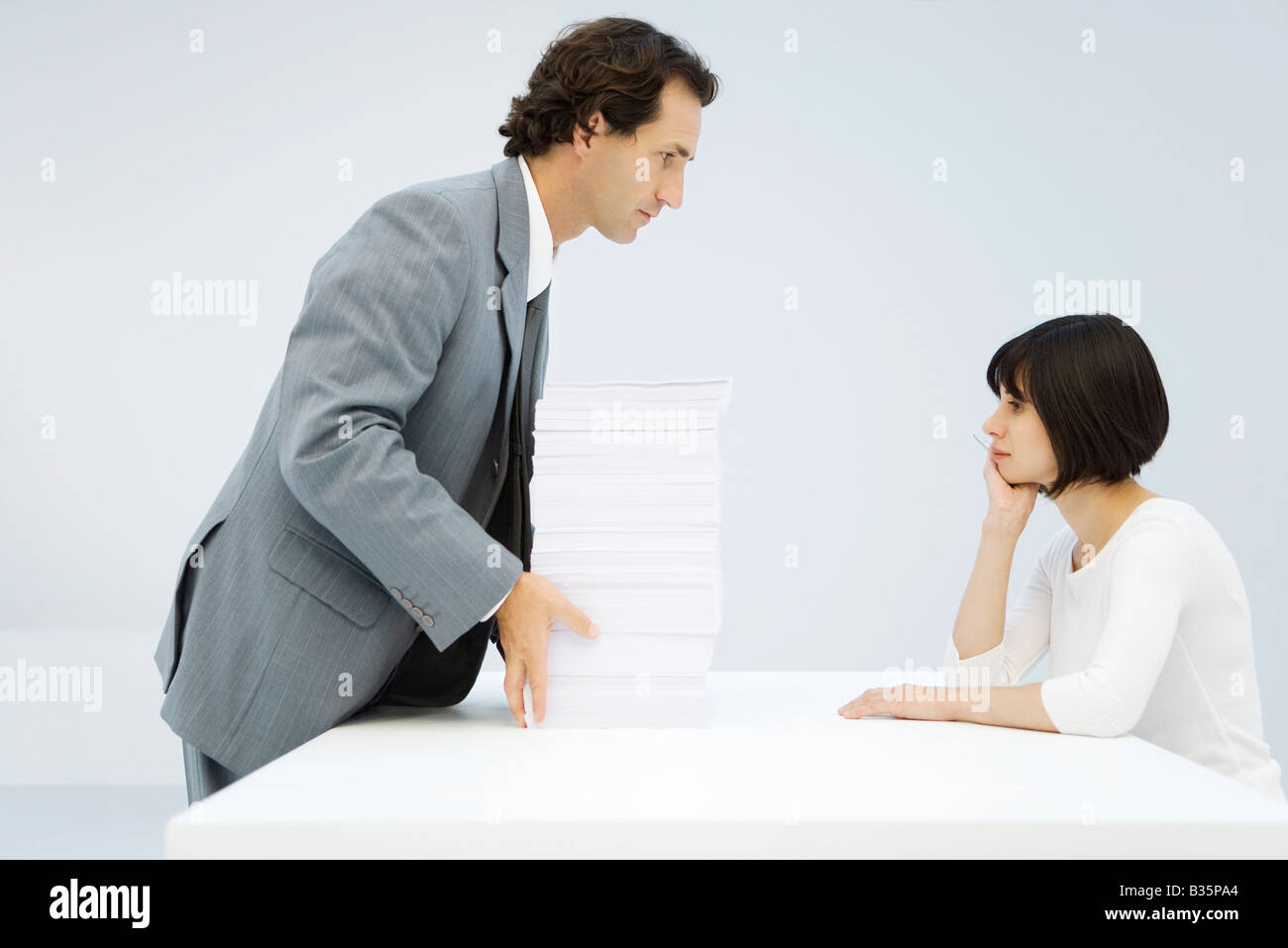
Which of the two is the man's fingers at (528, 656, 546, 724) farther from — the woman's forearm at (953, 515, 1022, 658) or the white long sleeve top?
the woman's forearm at (953, 515, 1022, 658)

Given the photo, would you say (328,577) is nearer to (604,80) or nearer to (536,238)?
(536,238)

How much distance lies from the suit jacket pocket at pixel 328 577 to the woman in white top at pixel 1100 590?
619 millimetres

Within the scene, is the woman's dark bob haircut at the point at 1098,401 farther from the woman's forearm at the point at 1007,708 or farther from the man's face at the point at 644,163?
the man's face at the point at 644,163

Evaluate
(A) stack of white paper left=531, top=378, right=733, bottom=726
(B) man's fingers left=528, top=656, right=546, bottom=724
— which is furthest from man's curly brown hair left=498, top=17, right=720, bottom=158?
(B) man's fingers left=528, top=656, right=546, bottom=724

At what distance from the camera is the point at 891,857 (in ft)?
2.85

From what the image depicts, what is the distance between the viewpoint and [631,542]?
1.38 m

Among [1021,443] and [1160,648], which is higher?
[1021,443]

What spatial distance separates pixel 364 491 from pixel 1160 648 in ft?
3.16

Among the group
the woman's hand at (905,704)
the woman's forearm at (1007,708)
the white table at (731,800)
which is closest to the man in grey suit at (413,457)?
the white table at (731,800)

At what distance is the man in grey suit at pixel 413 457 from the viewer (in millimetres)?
1289

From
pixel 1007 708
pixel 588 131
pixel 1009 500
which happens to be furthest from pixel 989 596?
pixel 588 131

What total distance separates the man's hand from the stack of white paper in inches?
1.3
